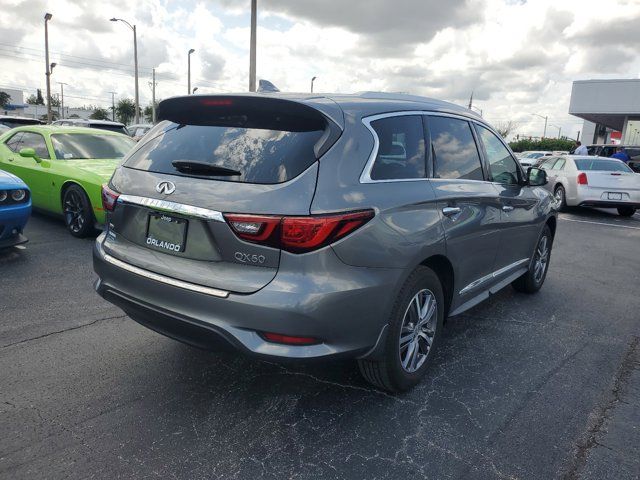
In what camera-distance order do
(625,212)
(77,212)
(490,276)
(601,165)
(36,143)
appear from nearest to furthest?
(490,276)
(77,212)
(36,143)
(601,165)
(625,212)

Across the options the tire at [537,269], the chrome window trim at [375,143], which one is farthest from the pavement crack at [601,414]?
the chrome window trim at [375,143]

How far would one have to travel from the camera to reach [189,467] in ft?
8.04

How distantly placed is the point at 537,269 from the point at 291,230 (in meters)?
3.80

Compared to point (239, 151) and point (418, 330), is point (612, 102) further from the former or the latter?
point (239, 151)

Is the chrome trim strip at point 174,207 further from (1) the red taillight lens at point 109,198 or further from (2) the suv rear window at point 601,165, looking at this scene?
(2) the suv rear window at point 601,165

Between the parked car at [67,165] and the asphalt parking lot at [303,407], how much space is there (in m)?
2.35

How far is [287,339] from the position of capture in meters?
2.52

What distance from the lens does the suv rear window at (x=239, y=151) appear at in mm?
2615

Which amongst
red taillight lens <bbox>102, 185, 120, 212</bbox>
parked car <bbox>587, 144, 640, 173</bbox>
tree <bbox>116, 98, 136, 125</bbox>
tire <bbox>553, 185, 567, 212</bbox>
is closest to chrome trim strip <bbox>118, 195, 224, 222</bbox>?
red taillight lens <bbox>102, 185, 120, 212</bbox>

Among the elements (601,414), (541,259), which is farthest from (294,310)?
(541,259)

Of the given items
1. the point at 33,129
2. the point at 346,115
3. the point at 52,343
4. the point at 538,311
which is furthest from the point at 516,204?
the point at 33,129

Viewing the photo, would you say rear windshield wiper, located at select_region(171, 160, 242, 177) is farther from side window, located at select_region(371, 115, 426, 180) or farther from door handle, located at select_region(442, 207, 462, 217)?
door handle, located at select_region(442, 207, 462, 217)

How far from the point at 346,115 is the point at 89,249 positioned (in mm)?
4716

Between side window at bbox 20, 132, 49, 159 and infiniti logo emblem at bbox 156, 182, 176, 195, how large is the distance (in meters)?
5.63
